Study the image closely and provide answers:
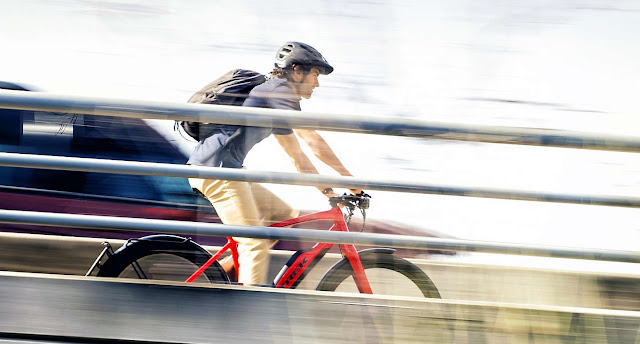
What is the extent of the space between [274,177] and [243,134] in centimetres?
42

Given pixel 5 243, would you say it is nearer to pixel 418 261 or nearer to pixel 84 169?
pixel 84 169

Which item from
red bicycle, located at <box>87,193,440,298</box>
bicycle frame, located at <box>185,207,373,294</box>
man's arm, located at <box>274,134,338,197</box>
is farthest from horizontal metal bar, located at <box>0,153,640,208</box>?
bicycle frame, located at <box>185,207,373,294</box>

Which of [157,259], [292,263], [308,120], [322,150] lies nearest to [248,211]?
[292,263]

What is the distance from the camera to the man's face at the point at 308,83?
194 centimetres

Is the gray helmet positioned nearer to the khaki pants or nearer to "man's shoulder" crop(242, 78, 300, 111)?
"man's shoulder" crop(242, 78, 300, 111)

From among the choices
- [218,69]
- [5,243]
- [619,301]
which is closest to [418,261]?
[619,301]

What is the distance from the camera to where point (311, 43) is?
1.86 m

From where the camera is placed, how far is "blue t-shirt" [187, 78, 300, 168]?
197 cm

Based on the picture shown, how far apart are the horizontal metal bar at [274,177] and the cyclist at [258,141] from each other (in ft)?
0.55

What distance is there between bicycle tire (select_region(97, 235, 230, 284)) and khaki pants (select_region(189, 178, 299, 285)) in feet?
0.46

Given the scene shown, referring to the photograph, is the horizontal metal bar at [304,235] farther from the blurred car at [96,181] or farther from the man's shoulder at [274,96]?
the man's shoulder at [274,96]

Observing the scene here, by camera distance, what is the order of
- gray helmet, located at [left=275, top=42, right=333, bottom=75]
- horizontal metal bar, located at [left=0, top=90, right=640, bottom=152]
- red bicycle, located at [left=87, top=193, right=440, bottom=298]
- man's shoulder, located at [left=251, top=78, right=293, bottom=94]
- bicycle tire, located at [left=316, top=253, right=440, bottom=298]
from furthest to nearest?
red bicycle, located at [left=87, top=193, right=440, bottom=298]
bicycle tire, located at [left=316, top=253, right=440, bottom=298]
man's shoulder, located at [left=251, top=78, right=293, bottom=94]
gray helmet, located at [left=275, top=42, right=333, bottom=75]
horizontal metal bar, located at [left=0, top=90, right=640, bottom=152]

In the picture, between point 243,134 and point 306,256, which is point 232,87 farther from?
point 306,256

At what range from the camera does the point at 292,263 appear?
2.62 metres
